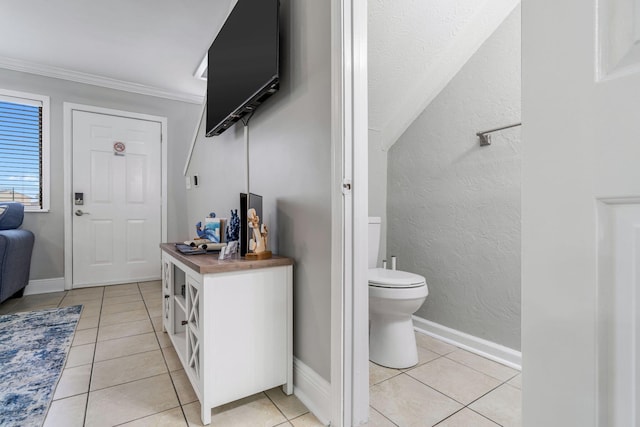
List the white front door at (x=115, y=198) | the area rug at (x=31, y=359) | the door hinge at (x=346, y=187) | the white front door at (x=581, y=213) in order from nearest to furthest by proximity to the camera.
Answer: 1. the white front door at (x=581, y=213)
2. the door hinge at (x=346, y=187)
3. the area rug at (x=31, y=359)
4. the white front door at (x=115, y=198)

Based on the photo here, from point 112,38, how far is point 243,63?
1830 millimetres

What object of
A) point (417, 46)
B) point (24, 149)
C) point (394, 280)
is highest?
point (417, 46)

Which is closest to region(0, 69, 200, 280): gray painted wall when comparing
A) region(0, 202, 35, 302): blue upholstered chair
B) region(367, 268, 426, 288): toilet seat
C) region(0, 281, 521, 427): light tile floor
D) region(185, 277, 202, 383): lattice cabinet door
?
region(0, 202, 35, 302): blue upholstered chair

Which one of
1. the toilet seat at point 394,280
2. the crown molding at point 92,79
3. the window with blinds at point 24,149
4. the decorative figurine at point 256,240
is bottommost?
the toilet seat at point 394,280

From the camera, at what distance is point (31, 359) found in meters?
1.67

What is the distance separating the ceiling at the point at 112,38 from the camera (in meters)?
2.29

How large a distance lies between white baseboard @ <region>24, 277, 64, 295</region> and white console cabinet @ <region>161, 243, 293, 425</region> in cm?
276

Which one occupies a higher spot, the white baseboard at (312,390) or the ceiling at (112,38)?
the ceiling at (112,38)

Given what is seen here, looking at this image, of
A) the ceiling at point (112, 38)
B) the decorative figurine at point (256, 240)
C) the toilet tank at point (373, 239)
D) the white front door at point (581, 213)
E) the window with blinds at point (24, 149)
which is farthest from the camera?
the window with blinds at point (24, 149)

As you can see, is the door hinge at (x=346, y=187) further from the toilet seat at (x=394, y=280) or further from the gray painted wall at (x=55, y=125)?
the gray painted wall at (x=55, y=125)

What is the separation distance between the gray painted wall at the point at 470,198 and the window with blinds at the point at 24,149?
11.6ft

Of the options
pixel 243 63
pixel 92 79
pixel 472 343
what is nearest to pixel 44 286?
pixel 92 79

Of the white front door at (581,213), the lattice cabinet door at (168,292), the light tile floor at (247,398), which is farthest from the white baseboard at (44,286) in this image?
the white front door at (581,213)

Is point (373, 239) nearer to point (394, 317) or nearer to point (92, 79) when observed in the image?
point (394, 317)
